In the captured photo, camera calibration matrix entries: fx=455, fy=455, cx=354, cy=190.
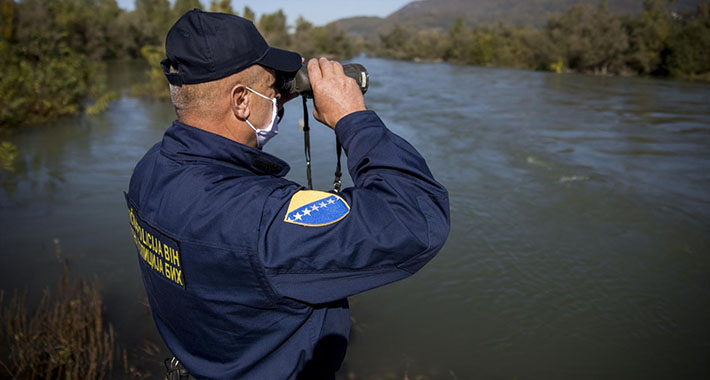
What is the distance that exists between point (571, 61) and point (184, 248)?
1510 inches

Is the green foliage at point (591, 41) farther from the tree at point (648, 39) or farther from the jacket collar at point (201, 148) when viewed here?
the jacket collar at point (201, 148)

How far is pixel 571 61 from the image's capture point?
3422cm

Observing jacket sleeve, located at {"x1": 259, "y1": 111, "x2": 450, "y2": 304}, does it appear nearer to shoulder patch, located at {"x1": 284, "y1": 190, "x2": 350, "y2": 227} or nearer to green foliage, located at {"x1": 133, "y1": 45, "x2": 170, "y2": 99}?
shoulder patch, located at {"x1": 284, "y1": 190, "x2": 350, "y2": 227}

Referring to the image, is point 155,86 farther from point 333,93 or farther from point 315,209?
point 315,209

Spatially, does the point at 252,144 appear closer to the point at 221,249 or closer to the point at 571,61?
the point at 221,249

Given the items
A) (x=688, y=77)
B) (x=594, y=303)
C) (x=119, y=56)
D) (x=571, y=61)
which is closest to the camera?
(x=594, y=303)

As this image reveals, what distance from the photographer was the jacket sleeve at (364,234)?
1.06 meters

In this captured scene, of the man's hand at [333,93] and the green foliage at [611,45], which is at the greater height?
the green foliage at [611,45]

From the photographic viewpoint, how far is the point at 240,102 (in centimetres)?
130

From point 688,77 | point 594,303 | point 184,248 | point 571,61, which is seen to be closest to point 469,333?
point 594,303


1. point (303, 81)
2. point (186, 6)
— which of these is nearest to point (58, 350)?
point (303, 81)

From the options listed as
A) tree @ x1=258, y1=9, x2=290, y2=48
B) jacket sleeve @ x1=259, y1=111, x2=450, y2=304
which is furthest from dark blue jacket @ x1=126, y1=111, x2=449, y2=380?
tree @ x1=258, y1=9, x2=290, y2=48

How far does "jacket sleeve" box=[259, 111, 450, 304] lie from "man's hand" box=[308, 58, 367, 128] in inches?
5.5

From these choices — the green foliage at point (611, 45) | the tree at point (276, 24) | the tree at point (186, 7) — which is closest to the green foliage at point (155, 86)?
the tree at point (186, 7)
